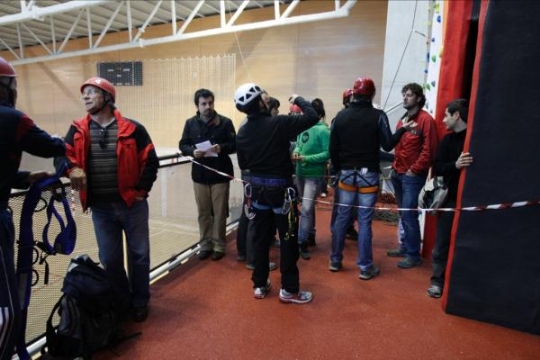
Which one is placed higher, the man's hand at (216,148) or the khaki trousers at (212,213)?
the man's hand at (216,148)

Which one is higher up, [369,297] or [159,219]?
[159,219]

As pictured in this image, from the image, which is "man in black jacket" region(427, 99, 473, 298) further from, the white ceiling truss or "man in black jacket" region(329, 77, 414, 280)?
the white ceiling truss

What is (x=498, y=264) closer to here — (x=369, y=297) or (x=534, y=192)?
(x=534, y=192)

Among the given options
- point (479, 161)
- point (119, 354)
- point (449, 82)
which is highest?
point (449, 82)

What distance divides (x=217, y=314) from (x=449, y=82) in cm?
273

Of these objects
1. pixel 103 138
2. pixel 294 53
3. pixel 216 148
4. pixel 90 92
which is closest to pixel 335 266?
pixel 216 148

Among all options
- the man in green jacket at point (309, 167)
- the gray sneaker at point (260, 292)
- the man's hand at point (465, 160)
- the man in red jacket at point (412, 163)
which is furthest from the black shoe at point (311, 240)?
the man's hand at point (465, 160)

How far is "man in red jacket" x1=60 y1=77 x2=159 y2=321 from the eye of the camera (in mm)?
2135

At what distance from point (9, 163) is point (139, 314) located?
138 centimetres

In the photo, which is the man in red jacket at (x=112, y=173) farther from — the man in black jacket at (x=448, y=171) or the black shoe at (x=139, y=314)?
the man in black jacket at (x=448, y=171)

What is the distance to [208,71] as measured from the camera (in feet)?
19.8

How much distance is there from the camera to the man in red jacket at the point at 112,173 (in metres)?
2.13

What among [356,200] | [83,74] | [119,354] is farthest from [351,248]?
[83,74]

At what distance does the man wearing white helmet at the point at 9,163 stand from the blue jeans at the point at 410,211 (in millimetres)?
2792
